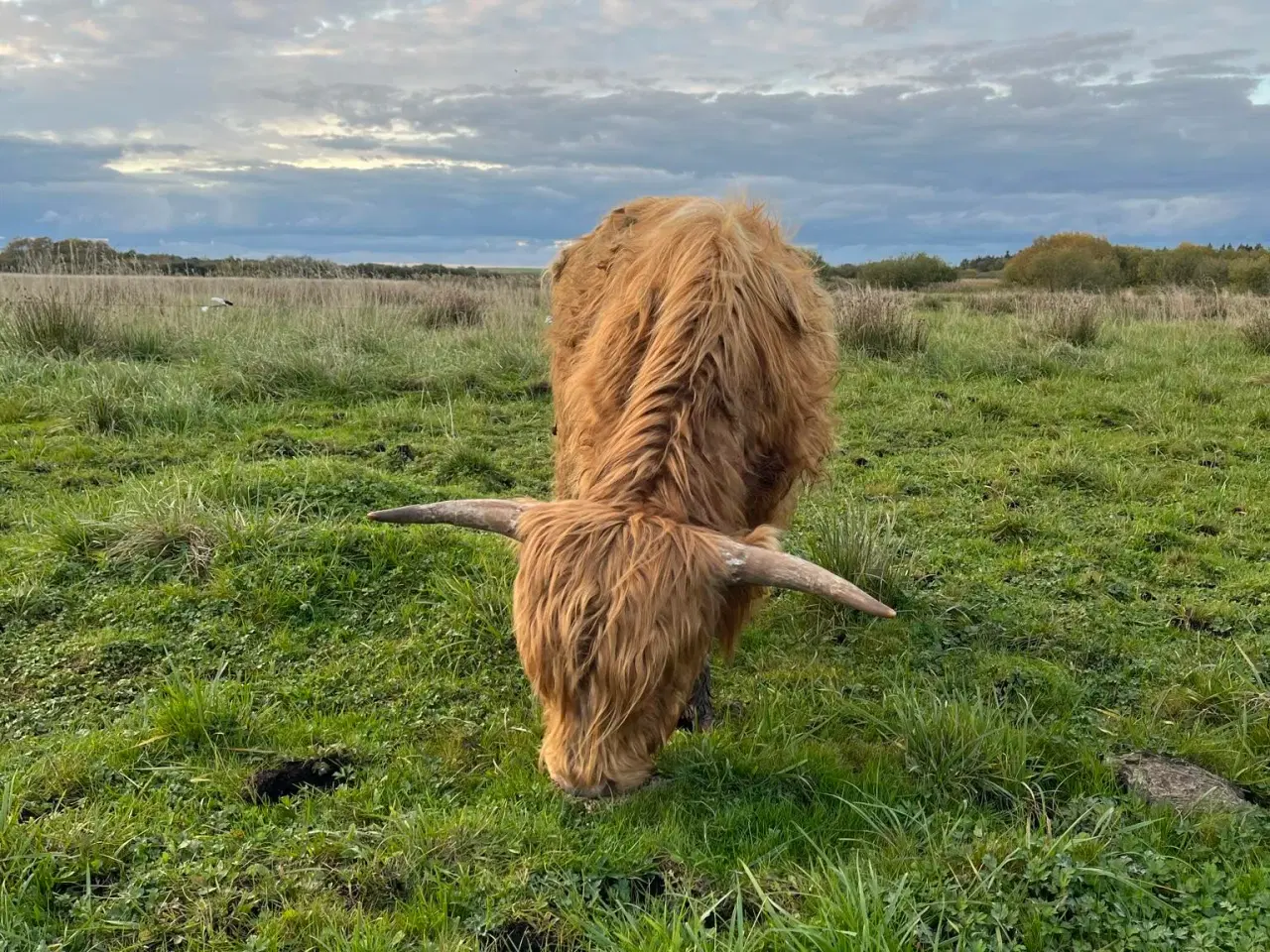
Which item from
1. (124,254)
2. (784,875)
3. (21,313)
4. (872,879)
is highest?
(124,254)

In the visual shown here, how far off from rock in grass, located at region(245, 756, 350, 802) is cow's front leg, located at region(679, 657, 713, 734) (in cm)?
130

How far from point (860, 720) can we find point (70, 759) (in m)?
2.99

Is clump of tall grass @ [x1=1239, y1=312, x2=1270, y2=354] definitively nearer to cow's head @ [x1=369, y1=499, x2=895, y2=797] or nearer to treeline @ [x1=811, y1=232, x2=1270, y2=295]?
cow's head @ [x1=369, y1=499, x2=895, y2=797]

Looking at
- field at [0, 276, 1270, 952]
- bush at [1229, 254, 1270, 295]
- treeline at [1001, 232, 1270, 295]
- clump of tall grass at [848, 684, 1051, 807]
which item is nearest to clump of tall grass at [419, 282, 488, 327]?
field at [0, 276, 1270, 952]

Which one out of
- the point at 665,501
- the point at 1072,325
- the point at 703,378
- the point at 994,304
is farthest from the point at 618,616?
the point at 994,304

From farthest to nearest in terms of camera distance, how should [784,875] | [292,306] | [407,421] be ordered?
1. [292,306]
2. [407,421]
3. [784,875]

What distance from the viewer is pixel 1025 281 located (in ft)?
106

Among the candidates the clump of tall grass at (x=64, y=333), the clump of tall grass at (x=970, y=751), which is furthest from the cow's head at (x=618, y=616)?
the clump of tall grass at (x=64, y=333)

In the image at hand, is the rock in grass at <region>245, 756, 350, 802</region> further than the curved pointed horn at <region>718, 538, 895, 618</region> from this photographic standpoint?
Yes

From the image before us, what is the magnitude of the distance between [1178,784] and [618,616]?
217cm

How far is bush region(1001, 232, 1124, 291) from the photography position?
31.4 meters

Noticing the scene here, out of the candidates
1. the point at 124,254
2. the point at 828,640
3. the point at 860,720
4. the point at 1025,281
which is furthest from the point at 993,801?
the point at 1025,281

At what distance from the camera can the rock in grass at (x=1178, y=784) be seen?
9.93 feet

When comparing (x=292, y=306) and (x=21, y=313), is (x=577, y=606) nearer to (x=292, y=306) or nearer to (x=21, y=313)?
(x=21, y=313)
